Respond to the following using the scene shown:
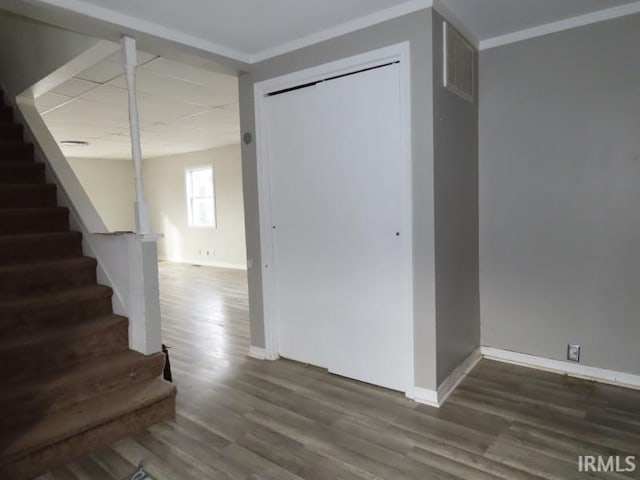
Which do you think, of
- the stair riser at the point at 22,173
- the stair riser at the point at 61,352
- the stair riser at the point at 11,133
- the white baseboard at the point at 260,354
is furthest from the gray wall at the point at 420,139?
the stair riser at the point at 11,133

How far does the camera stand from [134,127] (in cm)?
258

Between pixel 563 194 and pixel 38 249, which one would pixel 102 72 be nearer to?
pixel 38 249

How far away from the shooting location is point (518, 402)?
2.58 metres

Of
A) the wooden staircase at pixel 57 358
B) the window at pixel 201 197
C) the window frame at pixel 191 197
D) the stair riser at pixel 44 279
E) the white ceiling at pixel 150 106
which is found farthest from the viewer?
the window at pixel 201 197

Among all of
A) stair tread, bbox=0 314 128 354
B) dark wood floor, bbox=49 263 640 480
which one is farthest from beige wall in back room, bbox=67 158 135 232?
dark wood floor, bbox=49 263 640 480

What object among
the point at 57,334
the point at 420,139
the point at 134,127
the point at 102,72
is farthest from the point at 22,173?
the point at 420,139

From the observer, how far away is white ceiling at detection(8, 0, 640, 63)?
234 centimetres

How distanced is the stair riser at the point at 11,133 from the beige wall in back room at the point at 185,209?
4.23 m

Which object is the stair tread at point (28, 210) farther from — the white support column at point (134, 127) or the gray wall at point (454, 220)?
the gray wall at point (454, 220)

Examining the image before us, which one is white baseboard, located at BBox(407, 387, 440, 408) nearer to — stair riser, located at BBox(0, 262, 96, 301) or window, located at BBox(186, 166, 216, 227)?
stair riser, located at BBox(0, 262, 96, 301)

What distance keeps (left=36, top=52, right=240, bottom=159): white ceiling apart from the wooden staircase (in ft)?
4.25

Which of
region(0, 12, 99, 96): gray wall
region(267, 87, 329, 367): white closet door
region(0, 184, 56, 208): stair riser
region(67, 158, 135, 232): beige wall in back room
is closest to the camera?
region(267, 87, 329, 367): white closet door

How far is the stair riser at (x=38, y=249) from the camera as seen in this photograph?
116 inches

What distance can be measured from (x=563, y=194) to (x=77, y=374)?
3.39 m
